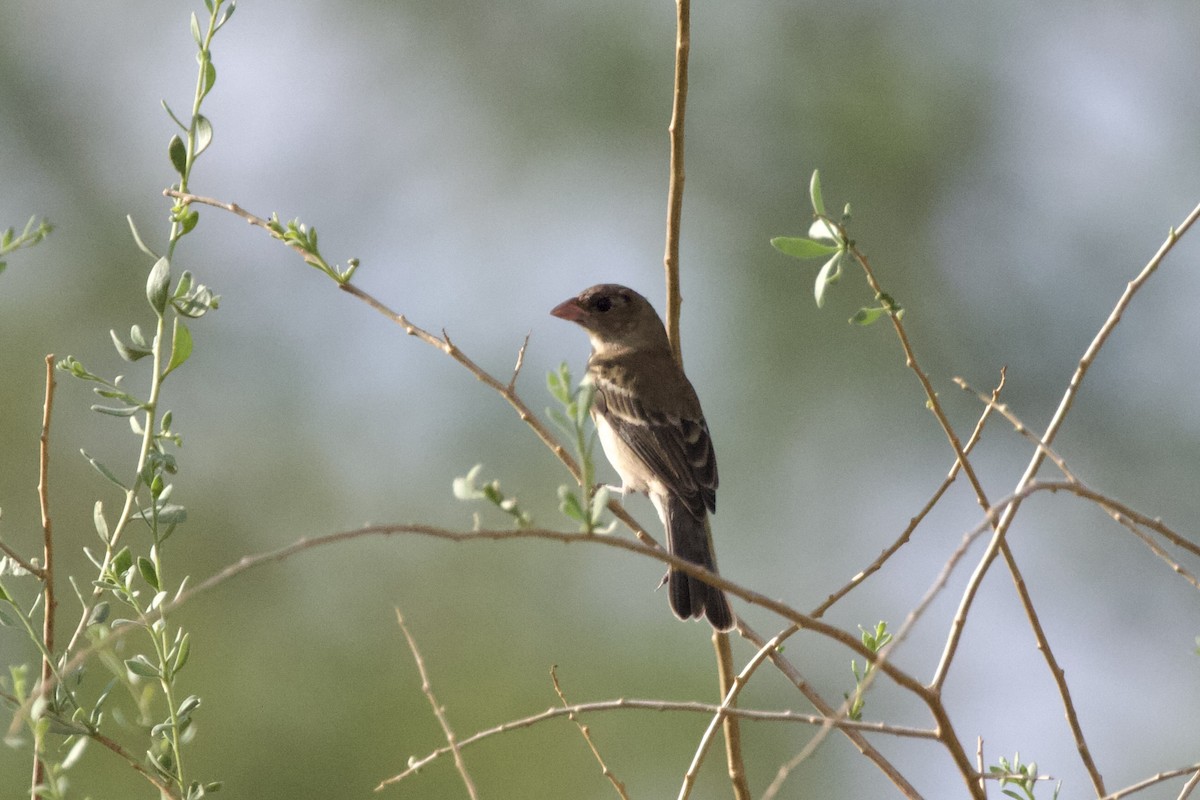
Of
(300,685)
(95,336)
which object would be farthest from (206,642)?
(95,336)

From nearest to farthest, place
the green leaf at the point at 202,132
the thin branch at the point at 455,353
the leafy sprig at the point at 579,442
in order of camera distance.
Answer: the leafy sprig at the point at 579,442
the green leaf at the point at 202,132
the thin branch at the point at 455,353

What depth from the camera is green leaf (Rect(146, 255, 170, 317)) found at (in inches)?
73.3

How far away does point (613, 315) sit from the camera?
5.15 m

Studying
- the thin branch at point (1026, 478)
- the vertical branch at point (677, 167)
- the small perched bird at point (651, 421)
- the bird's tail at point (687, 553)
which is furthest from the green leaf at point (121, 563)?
the small perched bird at point (651, 421)

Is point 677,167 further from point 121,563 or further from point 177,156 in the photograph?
point 121,563

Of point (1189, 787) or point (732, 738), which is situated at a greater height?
point (1189, 787)

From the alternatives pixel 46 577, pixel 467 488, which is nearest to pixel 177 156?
pixel 46 577

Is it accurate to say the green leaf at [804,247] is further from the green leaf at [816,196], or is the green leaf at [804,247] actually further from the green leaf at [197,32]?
the green leaf at [197,32]

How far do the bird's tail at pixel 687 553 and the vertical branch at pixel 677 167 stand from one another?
0.79 m

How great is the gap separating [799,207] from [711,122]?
56.0 inches

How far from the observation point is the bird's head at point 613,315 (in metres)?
A: 5.13

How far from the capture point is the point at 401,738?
38.8ft

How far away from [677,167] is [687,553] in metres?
1.71

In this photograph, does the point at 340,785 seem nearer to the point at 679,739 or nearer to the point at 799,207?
the point at 679,739
